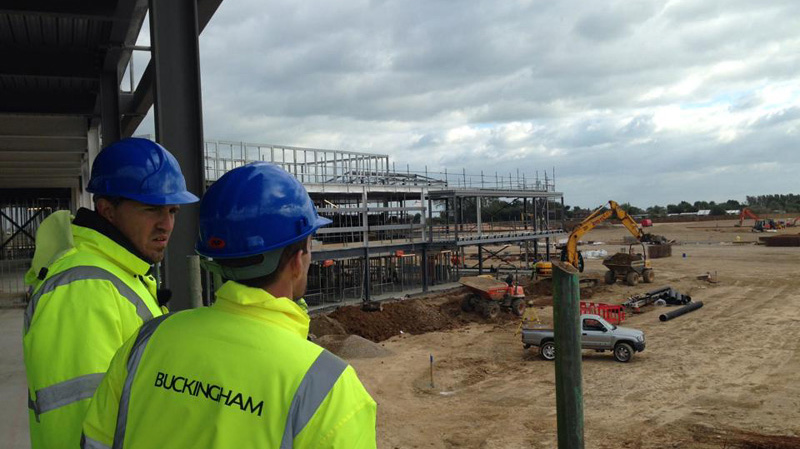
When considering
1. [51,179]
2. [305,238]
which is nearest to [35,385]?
[305,238]

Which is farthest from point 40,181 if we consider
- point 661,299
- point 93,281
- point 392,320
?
point 93,281

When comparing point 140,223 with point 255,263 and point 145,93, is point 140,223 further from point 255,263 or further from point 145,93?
point 145,93

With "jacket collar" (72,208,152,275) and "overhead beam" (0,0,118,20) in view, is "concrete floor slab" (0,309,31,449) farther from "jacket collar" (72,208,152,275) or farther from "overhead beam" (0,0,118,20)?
"overhead beam" (0,0,118,20)

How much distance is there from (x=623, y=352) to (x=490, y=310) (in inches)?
331

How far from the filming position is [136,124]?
45.3 ft

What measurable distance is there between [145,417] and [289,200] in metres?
0.74

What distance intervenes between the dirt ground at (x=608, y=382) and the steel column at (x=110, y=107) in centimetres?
791

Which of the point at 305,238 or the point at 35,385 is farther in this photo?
the point at 35,385

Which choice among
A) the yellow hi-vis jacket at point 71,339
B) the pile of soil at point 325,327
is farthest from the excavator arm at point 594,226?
the yellow hi-vis jacket at point 71,339

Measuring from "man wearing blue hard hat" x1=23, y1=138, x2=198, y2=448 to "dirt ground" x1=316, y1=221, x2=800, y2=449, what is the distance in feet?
30.8

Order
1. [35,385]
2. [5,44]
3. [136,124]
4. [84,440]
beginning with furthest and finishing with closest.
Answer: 1. [136,124]
2. [5,44]
3. [35,385]
4. [84,440]

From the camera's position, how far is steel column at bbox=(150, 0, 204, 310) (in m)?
5.75

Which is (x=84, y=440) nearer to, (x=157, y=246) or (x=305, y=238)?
(x=305, y=238)

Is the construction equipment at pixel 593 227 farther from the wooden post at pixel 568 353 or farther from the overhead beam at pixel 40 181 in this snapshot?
the wooden post at pixel 568 353
